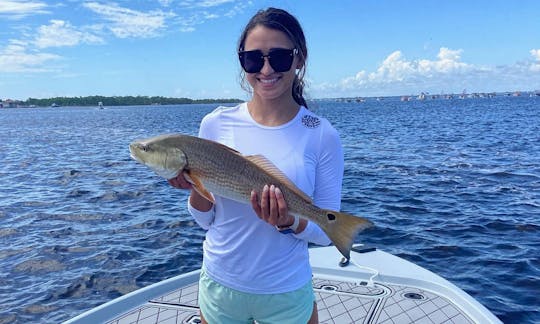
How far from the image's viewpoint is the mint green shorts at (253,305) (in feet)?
9.22

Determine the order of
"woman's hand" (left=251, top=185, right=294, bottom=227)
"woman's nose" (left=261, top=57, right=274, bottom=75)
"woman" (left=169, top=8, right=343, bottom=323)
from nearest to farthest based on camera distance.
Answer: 1. "woman's hand" (left=251, top=185, right=294, bottom=227)
2. "woman" (left=169, top=8, right=343, bottom=323)
3. "woman's nose" (left=261, top=57, right=274, bottom=75)

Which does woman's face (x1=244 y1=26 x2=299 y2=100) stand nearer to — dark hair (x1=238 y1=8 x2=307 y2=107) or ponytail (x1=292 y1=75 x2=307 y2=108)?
dark hair (x1=238 y1=8 x2=307 y2=107)

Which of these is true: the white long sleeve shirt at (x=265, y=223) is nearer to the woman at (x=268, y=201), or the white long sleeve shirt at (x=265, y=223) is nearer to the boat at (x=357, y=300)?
the woman at (x=268, y=201)

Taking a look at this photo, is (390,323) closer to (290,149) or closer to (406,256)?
(290,149)

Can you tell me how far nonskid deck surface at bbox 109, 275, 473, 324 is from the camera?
5328mm

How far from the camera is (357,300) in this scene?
5.82m

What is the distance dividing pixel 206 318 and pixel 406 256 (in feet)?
29.4

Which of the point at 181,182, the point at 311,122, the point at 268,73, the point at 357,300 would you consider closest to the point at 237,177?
the point at 181,182

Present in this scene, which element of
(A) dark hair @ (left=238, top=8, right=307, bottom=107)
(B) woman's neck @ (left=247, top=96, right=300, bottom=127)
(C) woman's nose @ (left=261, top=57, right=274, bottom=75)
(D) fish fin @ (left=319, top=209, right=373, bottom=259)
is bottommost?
(D) fish fin @ (left=319, top=209, right=373, bottom=259)

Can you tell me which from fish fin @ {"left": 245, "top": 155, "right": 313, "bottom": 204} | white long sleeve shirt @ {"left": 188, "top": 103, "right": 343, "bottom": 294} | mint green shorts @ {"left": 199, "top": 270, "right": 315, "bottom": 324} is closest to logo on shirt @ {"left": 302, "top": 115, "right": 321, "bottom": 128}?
white long sleeve shirt @ {"left": 188, "top": 103, "right": 343, "bottom": 294}

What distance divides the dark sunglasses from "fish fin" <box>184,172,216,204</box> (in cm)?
80

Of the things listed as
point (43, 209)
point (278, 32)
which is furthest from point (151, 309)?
point (43, 209)

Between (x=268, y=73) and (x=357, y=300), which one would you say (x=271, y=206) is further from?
(x=357, y=300)

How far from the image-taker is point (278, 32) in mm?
2980
